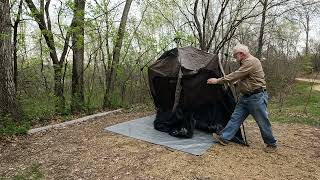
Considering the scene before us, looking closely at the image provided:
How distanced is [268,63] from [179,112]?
44.3 ft

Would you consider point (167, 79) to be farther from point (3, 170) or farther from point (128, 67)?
point (128, 67)

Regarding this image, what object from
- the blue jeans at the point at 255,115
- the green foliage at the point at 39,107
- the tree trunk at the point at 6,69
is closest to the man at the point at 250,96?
the blue jeans at the point at 255,115

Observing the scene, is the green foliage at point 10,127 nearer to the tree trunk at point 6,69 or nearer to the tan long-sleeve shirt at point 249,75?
the tree trunk at point 6,69

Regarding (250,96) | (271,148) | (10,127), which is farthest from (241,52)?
(10,127)

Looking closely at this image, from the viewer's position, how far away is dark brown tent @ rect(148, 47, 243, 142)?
5.82m

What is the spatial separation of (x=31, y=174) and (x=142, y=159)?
148 cm

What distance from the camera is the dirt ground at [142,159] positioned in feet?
13.9

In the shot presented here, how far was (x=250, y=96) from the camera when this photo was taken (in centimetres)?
514

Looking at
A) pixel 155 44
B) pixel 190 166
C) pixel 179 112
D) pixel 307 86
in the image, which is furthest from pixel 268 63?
pixel 190 166

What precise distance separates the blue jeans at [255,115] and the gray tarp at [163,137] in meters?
0.40

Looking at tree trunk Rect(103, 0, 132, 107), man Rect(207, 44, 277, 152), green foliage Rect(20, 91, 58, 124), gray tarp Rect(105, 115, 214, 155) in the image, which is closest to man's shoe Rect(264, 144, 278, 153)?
man Rect(207, 44, 277, 152)

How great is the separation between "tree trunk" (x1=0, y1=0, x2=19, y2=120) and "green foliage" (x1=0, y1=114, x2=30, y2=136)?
0.20m

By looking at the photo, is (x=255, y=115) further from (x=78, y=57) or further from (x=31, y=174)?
(x=78, y=57)

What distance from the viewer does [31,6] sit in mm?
9602
